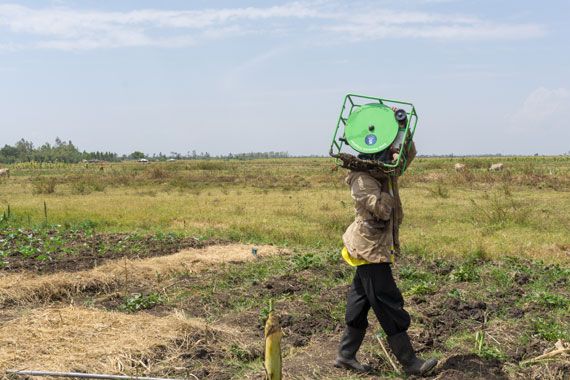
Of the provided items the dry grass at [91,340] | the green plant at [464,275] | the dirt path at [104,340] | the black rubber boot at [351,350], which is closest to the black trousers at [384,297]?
the black rubber boot at [351,350]

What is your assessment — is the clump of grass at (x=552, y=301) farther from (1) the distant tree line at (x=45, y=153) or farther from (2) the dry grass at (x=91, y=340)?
(1) the distant tree line at (x=45, y=153)

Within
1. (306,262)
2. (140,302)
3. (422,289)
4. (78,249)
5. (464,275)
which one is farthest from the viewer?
(78,249)

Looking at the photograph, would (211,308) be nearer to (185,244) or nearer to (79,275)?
(79,275)

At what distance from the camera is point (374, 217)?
3.87m

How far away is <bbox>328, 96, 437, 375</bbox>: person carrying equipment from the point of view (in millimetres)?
3814

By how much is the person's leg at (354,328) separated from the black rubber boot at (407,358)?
28 cm

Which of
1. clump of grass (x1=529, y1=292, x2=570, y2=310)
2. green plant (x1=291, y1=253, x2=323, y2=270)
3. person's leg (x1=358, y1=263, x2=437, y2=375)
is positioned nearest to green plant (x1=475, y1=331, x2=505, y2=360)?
person's leg (x1=358, y1=263, x2=437, y2=375)

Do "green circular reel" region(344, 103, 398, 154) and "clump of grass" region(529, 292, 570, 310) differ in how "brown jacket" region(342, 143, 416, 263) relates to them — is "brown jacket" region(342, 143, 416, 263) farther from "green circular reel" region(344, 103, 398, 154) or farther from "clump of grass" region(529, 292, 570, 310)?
"clump of grass" region(529, 292, 570, 310)

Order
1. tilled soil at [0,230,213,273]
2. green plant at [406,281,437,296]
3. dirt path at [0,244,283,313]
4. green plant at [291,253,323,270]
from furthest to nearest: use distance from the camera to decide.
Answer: tilled soil at [0,230,213,273]
green plant at [291,253,323,270]
dirt path at [0,244,283,313]
green plant at [406,281,437,296]

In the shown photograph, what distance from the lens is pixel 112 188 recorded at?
25.0 metres

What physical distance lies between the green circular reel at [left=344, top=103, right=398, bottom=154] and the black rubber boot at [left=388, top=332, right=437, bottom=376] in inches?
50.7

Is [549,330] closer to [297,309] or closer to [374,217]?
[374,217]

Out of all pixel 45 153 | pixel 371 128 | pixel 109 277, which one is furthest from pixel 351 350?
pixel 45 153

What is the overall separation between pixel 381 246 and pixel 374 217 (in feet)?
0.66
